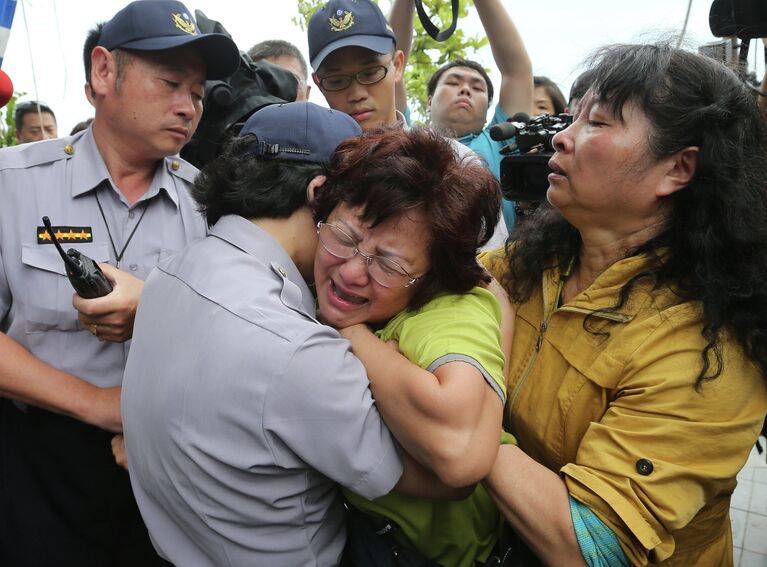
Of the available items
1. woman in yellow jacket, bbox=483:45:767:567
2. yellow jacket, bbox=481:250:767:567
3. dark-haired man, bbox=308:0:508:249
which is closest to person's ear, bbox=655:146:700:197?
woman in yellow jacket, bbox=483:45:767:567

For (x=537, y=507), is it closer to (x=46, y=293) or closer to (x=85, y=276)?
(x=85, y=276)

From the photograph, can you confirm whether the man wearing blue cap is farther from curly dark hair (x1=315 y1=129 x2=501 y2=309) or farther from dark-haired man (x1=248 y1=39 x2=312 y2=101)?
dark-haired man (x1=248 y1=39 x2=312 y2=101)

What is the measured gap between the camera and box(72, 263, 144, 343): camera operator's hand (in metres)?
1.66

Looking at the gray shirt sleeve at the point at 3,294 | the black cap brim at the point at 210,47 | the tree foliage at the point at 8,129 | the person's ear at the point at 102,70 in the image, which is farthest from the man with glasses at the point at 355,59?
the tree foliage at the point at 8,129

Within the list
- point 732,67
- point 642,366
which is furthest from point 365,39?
point 642,366

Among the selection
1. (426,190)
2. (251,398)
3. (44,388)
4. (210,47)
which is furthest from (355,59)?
(251,398)

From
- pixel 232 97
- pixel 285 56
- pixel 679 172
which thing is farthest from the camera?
pixel 285 56

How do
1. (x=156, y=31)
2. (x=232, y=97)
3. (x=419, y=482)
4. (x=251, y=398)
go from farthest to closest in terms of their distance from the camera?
Answer: (x=232, y=97) → (x=156, y=31) → (x=419, y=482) → (x=251, y=398)

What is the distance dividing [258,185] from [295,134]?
16 centimetres

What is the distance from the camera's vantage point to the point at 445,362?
1.27m

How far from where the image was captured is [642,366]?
143 cm

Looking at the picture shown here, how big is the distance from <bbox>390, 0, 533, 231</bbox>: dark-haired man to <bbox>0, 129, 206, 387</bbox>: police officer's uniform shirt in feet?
5.13

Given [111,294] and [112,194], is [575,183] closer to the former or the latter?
[111,294]

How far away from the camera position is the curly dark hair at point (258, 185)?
1.46 m
